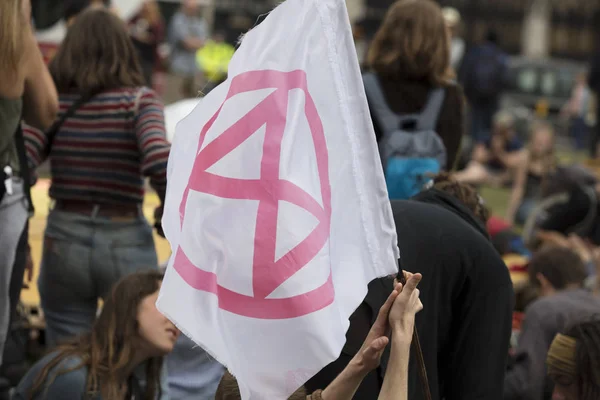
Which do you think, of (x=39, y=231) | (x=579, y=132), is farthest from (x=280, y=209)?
(x=579, y=132)

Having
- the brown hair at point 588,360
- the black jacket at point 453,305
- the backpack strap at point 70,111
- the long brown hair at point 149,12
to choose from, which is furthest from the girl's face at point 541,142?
the black jacket at point 453,305

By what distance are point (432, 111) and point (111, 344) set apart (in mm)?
1731

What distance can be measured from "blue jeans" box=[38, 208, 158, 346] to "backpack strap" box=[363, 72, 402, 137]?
1.03 meters

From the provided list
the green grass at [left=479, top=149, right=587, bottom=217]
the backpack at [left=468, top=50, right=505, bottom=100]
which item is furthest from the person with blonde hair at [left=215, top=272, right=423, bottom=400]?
the backpack at [left=468, top=50, right=505, bottom=100]

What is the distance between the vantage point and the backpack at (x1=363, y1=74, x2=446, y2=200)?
509cm

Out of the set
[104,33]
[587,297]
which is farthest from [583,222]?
[104,33]

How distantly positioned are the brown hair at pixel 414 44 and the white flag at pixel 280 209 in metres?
1.98

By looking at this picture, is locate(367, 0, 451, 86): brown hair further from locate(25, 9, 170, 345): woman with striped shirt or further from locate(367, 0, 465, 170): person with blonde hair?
locate(25, 9, 170, 345): woman with striped shirt

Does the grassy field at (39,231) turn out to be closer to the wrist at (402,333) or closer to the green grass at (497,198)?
the wrist at (402,333)

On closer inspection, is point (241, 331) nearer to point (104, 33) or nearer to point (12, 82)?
point (12, 82)

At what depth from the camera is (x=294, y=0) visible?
314cm

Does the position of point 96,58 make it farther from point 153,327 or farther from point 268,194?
point 268,194

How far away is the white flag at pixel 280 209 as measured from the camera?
290 cm

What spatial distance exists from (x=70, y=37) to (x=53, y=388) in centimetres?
142
